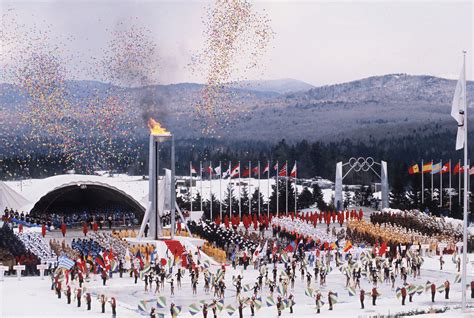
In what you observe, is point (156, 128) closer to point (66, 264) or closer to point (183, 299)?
point (66, 264)

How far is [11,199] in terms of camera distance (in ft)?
181

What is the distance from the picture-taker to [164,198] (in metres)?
56.3

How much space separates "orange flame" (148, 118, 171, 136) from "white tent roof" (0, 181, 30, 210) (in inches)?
588

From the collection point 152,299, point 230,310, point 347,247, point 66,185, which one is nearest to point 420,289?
point 230,310

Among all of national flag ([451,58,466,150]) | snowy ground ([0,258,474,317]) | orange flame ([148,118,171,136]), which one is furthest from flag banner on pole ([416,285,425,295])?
orange flame ([148,118,171,136])

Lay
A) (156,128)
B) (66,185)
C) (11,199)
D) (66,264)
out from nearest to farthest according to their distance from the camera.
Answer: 1. (66,264)
2. (156,128)
3. (11,199)
4. (66,185)

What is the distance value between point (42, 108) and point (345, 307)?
5644 centimetres

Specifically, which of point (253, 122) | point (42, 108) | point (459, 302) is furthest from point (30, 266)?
point (253, 122)

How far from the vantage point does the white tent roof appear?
5491 cm

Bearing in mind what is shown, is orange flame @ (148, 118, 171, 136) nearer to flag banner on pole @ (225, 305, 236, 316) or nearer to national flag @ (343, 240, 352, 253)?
national flag @ (343, 240, 352, 253)

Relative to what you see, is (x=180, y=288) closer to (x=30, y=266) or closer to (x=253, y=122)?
(x=30, y=266)

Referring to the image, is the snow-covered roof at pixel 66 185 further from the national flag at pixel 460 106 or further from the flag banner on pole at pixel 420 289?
the national flag at pixel 460 106

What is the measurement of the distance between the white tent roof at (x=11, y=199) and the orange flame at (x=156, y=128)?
1493 cm

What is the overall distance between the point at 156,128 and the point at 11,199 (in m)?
16.1
